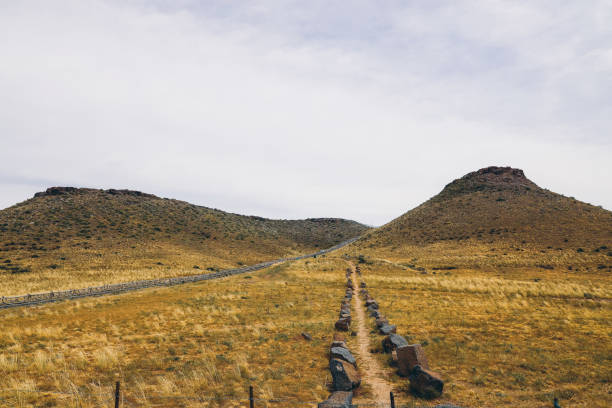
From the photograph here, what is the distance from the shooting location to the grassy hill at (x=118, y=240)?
5045 centimetres

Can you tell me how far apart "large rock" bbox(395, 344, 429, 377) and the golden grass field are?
355 mm

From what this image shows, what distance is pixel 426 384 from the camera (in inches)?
374

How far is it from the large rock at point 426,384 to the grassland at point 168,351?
2.83 meters

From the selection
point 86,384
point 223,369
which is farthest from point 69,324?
point 223,369

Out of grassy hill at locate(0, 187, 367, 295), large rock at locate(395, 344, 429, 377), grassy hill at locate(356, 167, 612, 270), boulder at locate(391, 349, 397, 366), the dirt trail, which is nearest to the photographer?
the dirt trail

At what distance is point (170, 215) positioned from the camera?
103 metres

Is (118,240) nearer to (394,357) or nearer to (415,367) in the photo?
(394,357)

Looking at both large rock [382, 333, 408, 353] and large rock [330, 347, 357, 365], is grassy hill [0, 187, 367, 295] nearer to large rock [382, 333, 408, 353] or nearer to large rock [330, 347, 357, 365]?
large rock [330, 347, 357, 365]

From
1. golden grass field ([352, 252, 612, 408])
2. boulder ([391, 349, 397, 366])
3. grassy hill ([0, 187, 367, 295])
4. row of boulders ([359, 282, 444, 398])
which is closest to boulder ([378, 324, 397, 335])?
golden grass field ([352, 252, 612, 408])

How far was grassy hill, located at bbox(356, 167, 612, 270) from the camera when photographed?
53.5 m

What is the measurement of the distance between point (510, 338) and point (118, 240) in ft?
259

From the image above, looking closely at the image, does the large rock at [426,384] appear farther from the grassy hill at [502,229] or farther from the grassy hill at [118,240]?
the grassy hill at [502,229]

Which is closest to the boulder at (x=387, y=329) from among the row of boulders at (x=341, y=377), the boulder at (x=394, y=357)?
the boulder at (x=394, y=357)

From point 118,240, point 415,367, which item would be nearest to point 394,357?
point 415,367
